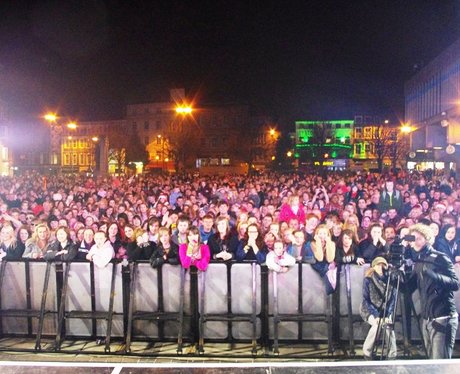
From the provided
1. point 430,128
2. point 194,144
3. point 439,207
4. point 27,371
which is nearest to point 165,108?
point 194,144

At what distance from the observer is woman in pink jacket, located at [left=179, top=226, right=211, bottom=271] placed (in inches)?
287

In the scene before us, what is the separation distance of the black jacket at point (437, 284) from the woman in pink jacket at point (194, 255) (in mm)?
3018

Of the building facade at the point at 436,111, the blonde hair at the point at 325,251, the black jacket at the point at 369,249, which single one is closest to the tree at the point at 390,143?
the building facade at the point at 436,111

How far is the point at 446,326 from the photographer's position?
5.71 metres

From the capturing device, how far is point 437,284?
18.9 feet

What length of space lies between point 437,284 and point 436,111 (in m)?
49.9

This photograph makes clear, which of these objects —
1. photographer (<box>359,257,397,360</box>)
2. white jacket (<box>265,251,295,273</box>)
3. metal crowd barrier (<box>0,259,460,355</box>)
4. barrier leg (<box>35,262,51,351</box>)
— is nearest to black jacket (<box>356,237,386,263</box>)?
metal crowd barrier (<box>0,259,460,355</box>)

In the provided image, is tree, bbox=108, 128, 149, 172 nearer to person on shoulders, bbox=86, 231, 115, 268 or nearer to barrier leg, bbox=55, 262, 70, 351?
person on shoulders, bbox=86, 231, 115, 268

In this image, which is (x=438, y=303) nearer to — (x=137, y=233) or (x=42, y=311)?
(x=137, y=233)

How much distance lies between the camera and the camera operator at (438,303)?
18.7 ft

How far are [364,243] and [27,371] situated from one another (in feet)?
18.9

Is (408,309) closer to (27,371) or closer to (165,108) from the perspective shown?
(27,371)

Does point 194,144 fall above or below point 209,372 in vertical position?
above

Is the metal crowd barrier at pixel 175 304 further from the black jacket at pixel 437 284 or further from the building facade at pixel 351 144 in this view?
the building facade at pixel 351 144
